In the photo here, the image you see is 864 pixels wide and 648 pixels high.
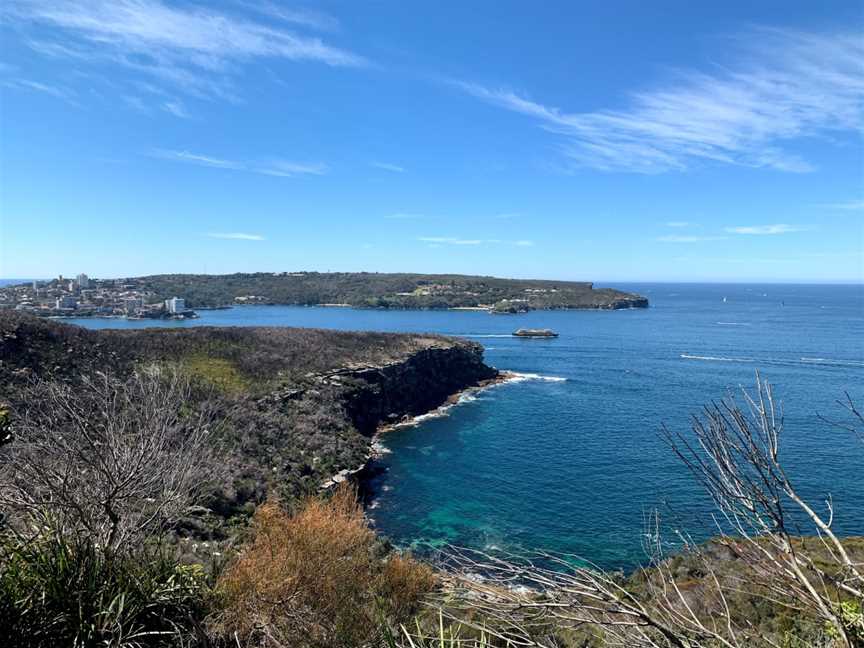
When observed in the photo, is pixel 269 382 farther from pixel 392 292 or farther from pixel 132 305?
pixel 392 292

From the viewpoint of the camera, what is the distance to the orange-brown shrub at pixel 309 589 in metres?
8.81

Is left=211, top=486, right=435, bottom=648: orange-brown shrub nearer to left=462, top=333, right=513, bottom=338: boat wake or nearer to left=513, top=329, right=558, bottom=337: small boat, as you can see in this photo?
left=462, top=333, right=513, bottom=338: boat wake

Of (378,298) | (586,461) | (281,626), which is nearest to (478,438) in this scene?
(586,461)

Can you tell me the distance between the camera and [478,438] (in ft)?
120

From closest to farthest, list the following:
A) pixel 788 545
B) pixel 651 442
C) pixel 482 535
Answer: pixel 788 545 < pixel 482 535 < pixel 651 442

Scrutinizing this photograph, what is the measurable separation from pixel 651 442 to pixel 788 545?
32650mm

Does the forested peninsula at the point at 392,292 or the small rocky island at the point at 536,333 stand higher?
the forested peninsula at the point at 392,292

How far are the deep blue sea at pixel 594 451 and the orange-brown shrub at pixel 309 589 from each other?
3.51 m

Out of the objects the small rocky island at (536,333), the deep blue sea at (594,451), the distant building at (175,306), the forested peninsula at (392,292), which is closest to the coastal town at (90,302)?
the distant building at (175,306)

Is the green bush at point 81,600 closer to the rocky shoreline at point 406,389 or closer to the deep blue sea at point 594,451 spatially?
the deep blue sea at point 594,451

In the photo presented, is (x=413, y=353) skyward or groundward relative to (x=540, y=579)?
groundward

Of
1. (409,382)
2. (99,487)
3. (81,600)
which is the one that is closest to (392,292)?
(409,382)

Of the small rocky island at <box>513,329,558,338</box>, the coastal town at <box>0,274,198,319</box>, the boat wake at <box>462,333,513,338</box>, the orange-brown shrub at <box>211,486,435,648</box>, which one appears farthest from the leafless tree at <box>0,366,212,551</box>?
the coastal town at <box>0,274,198,319</box>

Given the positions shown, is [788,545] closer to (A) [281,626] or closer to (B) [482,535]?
(A) [281,626]
